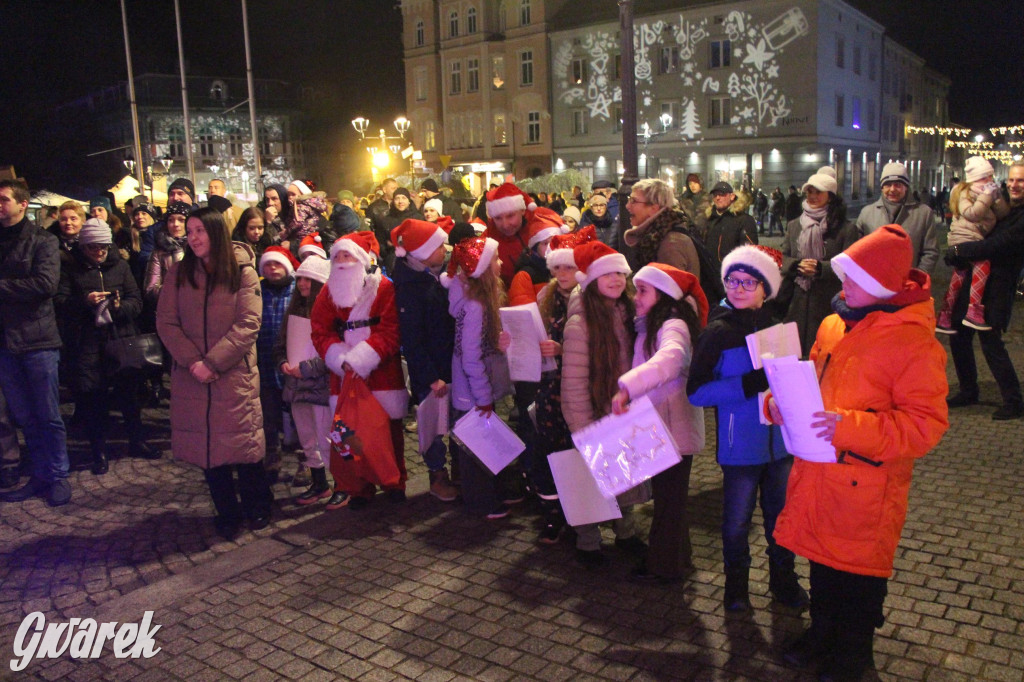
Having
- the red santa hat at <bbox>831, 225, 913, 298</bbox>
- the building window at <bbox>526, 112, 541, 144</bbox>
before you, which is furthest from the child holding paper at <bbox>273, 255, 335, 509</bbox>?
the building window at <bbox>526, 112, 541, 144</bbox>

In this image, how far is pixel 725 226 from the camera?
9102mm

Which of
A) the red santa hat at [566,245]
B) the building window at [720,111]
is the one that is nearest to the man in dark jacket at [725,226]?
the red santa hat at [566,245]

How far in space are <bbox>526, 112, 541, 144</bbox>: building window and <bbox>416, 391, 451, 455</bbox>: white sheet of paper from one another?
158 ft

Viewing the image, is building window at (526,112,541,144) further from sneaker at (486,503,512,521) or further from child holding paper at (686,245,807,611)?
child holding paper at (686,245,807,611)

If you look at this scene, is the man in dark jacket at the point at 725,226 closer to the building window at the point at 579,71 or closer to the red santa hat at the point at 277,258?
the red santa hat at the point at 277,258

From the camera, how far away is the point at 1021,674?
3.59 m

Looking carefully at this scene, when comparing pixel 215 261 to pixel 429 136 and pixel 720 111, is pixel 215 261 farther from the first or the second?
pixel 429 136

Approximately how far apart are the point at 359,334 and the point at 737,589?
310 cm

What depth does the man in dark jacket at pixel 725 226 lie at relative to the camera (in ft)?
29.6

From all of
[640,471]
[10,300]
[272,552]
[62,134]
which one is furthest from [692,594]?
[62,134]

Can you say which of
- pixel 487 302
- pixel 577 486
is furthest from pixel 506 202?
pixel 577 486

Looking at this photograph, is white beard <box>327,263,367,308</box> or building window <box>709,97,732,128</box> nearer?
white beard <box>327,263,367,308</box>

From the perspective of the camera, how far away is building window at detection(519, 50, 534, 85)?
5162 cm

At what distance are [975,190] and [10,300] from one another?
8.34 meters
